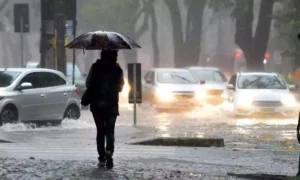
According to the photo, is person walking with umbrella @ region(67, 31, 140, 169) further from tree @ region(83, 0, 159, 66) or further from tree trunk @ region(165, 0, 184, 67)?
tree @ region(83, 0, 159, 66)

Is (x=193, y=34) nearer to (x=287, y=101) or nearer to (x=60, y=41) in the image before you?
(x=60, y=41)

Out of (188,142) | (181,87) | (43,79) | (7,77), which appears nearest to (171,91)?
(181,87)

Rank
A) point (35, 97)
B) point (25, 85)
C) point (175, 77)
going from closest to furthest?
point (25, 85) < point (35, 97) < point (175, 77)

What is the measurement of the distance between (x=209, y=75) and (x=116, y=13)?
31.3 m

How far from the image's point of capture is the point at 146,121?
26.5 m

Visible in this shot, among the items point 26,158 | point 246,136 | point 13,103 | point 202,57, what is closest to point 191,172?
point 26,158

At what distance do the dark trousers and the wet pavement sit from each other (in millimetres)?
Result: 315

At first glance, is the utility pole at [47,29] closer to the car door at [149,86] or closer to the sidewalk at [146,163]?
the car door at [149,86]

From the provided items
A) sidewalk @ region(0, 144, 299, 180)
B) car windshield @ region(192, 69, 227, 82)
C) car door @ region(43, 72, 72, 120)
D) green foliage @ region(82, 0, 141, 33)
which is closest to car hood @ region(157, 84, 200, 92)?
car windshield @ region(192, 69, 227, 82)

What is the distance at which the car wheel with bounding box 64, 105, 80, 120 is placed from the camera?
2322 cm

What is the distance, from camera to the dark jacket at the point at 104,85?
12.0 meters

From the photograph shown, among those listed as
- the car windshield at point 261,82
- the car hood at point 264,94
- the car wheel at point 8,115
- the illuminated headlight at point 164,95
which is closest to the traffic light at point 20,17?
the illuminated headlight at point 164,95

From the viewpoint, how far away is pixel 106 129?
12023mm

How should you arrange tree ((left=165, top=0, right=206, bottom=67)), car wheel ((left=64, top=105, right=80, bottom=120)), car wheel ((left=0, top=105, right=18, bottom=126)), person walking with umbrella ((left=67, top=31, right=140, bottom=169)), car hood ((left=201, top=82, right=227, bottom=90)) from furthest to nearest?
tree ((left=165, top=0, right=206, bottom=67)), car hood ((left=201, top=82, right=227, bottom=90)), car wheel ((left=64, top=105, right=80, bottom=120)), car wheel ((left=0, top=105, right=18, bottom=126)), person walking with umbrella ((left=67, top=31, right=140, bottom=169))
